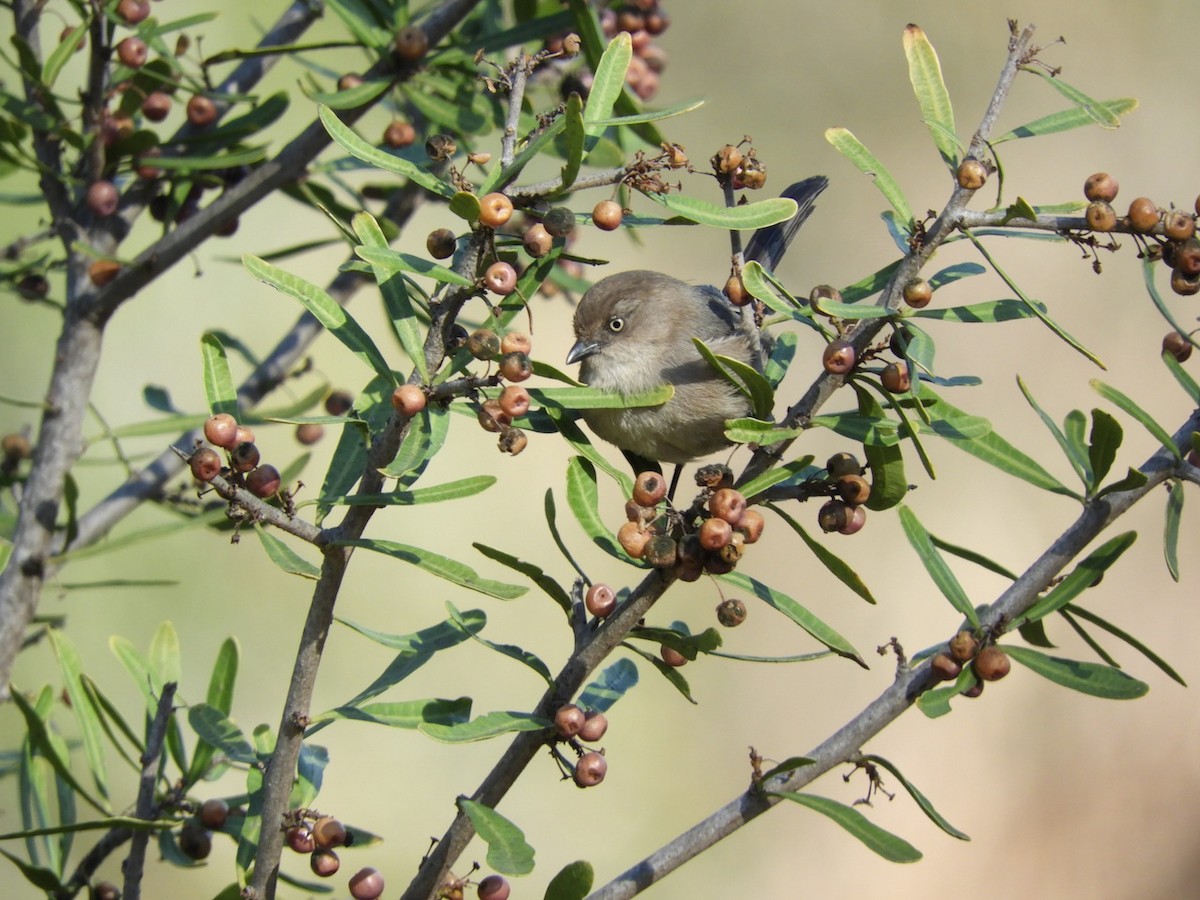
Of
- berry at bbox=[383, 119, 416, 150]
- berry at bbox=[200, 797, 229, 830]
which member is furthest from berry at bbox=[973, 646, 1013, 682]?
berry at bbox=[383, 119, 416, 150]

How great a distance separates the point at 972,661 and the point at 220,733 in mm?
1155

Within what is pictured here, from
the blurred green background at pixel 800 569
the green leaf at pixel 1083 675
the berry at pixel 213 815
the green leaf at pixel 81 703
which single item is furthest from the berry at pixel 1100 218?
the blurred green background at pixel 800 569

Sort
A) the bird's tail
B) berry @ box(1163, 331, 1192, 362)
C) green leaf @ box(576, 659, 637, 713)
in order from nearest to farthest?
berry @ box(1163, 331, 1192, 362)
green leaf @ box(576, 659, 637, 713)
the bird's tail

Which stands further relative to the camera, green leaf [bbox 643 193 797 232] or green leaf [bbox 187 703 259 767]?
green leaf [bbox 187 703 259 767]

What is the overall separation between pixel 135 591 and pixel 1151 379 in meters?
4.55

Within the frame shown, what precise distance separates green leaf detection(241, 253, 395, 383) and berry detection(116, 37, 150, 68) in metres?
1.13

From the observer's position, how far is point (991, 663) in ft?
5.55

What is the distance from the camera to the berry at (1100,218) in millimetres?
1531

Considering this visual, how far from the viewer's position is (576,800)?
512 centimetres

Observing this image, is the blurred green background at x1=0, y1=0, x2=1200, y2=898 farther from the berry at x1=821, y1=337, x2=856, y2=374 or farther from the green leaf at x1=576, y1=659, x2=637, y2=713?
the berry at x1=821, y1=337, x2=856, y2=374

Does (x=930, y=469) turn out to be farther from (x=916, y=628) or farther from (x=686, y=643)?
(x=916, y=628)

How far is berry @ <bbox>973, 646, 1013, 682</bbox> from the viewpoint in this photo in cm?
169

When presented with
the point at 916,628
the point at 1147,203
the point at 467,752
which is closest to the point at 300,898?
the point at 467,752

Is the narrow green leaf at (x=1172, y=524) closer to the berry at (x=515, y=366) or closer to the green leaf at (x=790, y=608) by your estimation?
the green leaf at (x=790, y=608)
